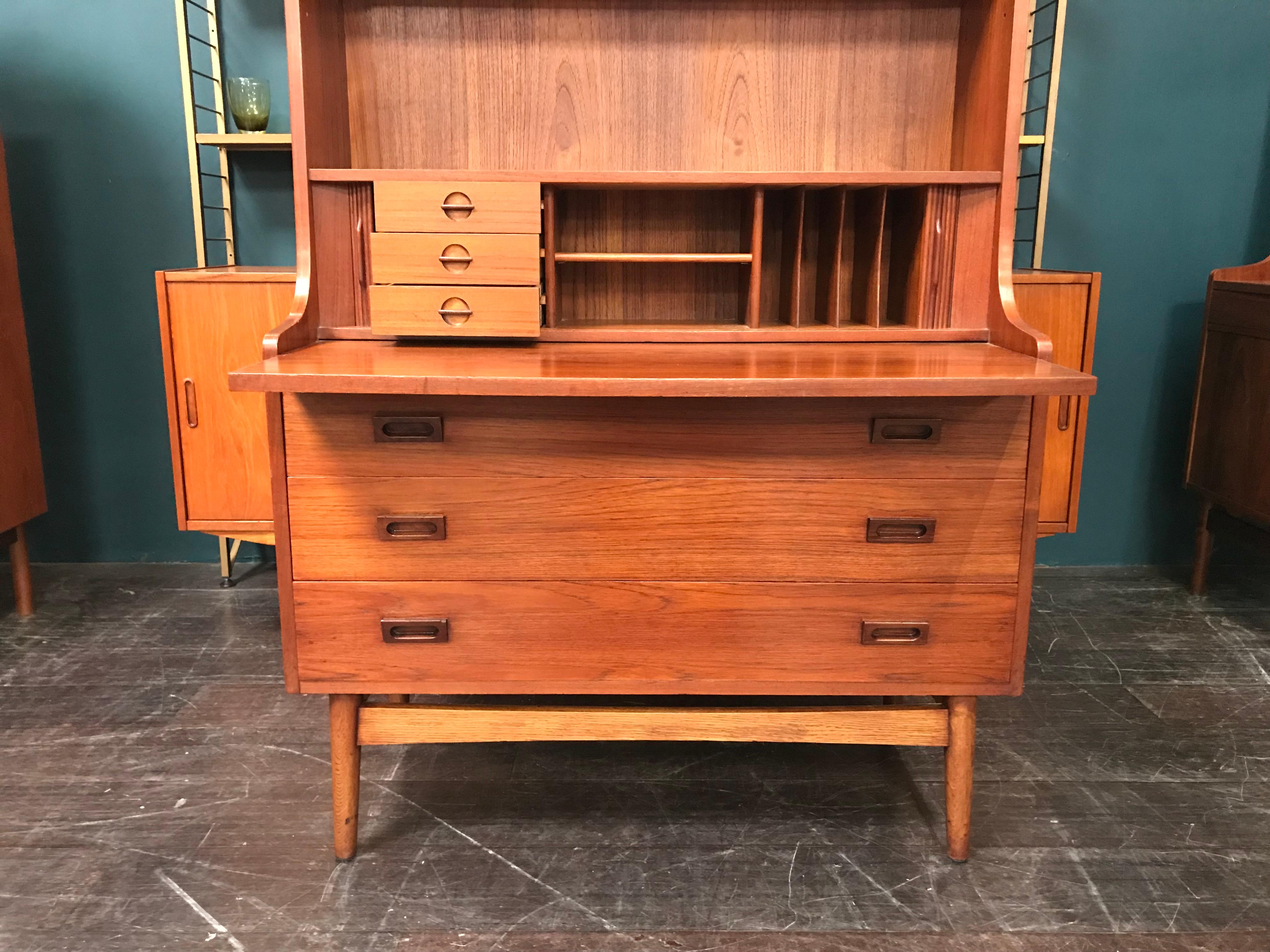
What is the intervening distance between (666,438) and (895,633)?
0.50 m

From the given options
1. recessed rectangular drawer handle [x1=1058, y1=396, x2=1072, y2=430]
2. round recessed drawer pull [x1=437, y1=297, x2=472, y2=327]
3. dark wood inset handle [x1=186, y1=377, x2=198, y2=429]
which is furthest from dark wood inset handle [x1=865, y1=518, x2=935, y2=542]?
dark wood inset handle [x1=186, y1=377, x2=198, y2=429]

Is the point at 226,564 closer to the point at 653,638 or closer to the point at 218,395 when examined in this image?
the point at 218,395

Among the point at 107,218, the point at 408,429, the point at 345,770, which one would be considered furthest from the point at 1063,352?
the point at 107,218

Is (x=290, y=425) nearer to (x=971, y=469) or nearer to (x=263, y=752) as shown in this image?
(x=263, y=752)

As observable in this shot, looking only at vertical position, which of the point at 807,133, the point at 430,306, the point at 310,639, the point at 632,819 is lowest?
the point at 632,819

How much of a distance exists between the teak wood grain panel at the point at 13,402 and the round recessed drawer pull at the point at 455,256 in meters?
1.60

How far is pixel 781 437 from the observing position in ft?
4.81

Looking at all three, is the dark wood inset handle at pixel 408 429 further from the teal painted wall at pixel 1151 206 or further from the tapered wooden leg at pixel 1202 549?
the tapered wooden leg at pixel 1202 549

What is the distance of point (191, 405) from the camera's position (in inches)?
95.7

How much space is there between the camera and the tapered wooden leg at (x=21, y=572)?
8.75 feet

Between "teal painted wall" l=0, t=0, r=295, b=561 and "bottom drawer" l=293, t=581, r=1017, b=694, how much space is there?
1726mm

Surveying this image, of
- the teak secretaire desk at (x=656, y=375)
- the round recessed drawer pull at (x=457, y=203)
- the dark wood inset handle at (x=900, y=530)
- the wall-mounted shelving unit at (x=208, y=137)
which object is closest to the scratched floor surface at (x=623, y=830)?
the teak secretaire desk at (x=656, y=375)

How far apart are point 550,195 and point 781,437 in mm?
661

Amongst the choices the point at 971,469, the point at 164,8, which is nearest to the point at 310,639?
the point at 971,469
